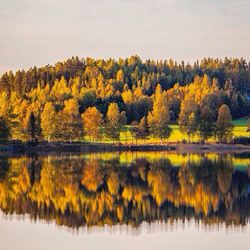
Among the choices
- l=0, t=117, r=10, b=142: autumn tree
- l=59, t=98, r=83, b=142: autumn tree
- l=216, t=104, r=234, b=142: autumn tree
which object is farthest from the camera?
l=216, t=104, r=234, b=142: autumn tree

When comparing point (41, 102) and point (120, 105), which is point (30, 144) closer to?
point (41, 102)

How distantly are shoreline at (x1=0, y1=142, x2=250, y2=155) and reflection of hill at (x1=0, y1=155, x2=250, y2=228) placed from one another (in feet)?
135

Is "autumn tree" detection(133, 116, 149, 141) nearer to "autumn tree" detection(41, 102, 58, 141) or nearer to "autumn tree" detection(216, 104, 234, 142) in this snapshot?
"autumn tree" detection(216, 104, 234, 142)

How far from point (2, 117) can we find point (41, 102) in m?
39.4

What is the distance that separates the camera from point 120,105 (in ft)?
514

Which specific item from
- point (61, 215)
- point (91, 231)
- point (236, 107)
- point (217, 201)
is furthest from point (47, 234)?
point (236, 107)

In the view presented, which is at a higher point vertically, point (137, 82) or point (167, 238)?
point (137, 82)

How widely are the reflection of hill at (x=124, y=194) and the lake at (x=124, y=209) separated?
55 millimetres

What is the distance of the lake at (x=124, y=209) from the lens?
3015 centimetres

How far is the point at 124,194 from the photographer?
4594cm

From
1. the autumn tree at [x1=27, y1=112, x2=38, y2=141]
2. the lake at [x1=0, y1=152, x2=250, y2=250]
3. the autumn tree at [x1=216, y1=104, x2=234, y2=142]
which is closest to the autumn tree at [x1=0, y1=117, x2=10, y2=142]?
the autumn tree at [x1=27, y1=112, x2=38, y2=141]

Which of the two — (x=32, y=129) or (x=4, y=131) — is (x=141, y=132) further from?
(x=4, y=131)

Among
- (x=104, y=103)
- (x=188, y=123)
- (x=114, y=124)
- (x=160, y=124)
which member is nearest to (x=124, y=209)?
(x=114, y=124)

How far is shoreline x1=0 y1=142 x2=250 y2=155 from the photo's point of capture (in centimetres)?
10988
